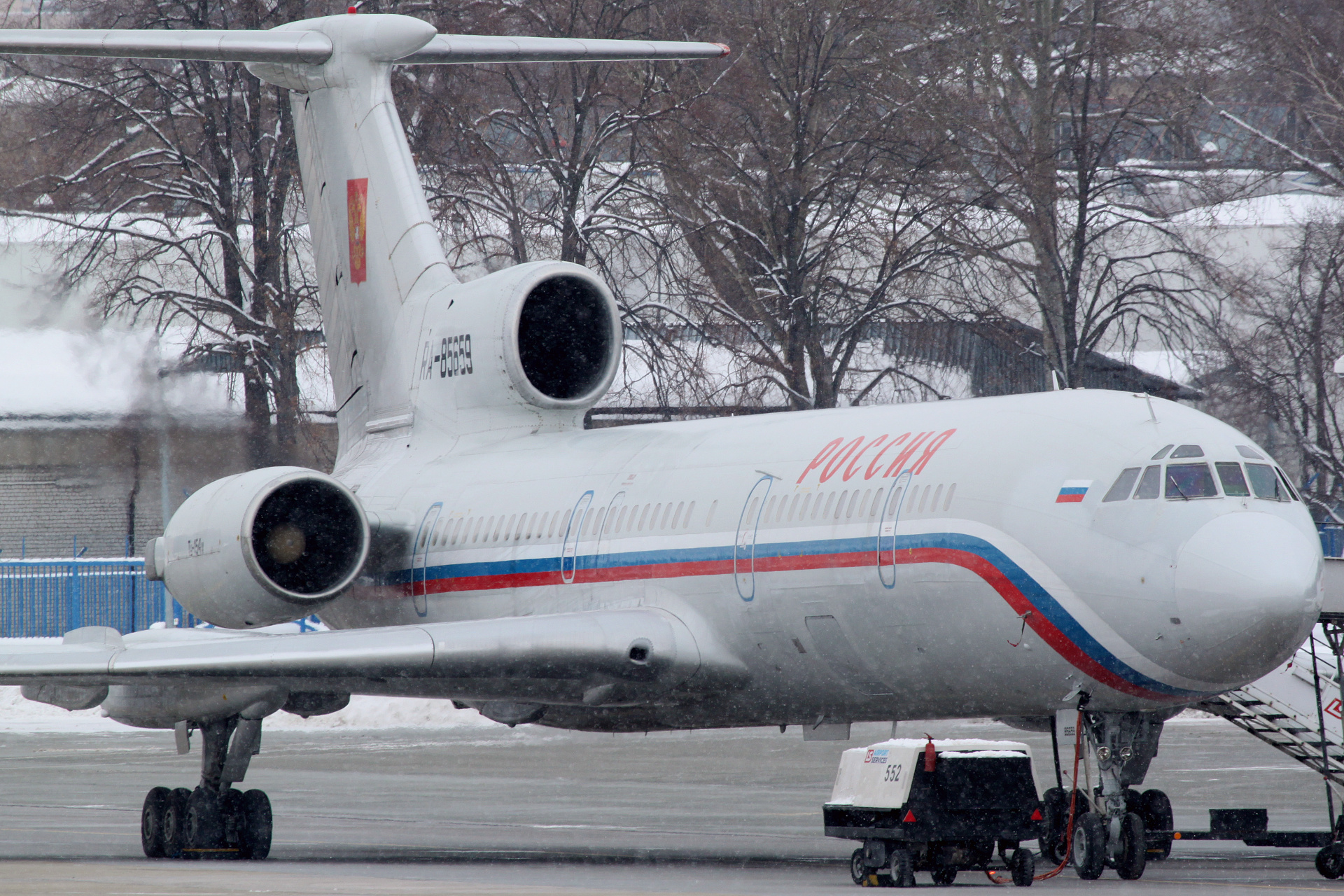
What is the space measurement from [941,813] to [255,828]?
6.34 metres

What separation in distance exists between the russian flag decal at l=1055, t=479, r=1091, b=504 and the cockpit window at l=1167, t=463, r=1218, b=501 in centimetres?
52

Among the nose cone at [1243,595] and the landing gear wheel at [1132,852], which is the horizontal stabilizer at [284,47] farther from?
the landing gear wheel at [1132,852]

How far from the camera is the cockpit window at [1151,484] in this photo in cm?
1130

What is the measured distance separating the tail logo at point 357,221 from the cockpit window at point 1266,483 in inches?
410

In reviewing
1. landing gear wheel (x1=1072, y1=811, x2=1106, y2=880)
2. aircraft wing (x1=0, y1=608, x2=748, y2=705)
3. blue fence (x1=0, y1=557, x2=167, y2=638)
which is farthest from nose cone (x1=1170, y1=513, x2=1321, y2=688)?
blue fence (x1=0, y1=557, x2=167, y2=638)

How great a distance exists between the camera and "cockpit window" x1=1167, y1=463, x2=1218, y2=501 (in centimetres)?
1127

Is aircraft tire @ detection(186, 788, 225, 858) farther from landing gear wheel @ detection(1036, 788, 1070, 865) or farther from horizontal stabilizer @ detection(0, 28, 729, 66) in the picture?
horizontal stabilizer @ detection(0, 28, 729, 66)

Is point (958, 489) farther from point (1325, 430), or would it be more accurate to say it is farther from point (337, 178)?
point (1325, 430)

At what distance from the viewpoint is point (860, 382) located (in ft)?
107

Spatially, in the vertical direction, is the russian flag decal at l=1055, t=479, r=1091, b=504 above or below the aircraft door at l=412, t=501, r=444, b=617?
above

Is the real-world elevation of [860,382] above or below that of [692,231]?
below

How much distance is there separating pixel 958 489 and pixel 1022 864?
8.00 feet

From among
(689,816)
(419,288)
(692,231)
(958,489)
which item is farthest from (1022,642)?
(692,231)

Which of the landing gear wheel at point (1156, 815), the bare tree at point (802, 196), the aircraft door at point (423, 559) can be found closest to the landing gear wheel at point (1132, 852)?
the landing gear wheel at point (1156, 815)
